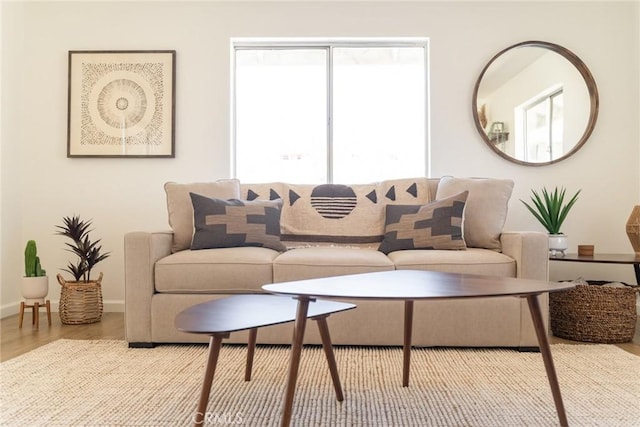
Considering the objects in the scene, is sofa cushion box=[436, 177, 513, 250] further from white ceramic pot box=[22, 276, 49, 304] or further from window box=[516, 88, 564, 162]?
white ceramic pot box=[22, 276, 49, 304]

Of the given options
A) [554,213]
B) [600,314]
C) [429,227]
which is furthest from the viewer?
[554,213]

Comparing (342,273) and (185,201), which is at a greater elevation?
(185,201)

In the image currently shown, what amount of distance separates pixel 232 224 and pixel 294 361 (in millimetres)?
1530

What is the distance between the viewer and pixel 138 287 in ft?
8.35

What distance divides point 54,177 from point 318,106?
200 cm

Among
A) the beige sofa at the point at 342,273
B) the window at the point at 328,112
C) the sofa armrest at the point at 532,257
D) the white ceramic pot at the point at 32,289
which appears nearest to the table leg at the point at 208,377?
the beige sofa at the point at 342,273

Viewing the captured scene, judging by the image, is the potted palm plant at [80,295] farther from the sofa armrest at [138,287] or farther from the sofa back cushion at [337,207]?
the sofa back cushion at [337,207]

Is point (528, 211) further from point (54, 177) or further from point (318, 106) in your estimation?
point (54, 177)

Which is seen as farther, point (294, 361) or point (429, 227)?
point (429, 227)

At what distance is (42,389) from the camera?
1.90 metres

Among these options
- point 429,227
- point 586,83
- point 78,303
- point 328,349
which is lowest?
point 78,303

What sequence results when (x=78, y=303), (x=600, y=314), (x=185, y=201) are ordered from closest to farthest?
(x=600, y=314) → (x=185, y=201) → (x=78, y=303)

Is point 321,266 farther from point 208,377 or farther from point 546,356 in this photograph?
point 546,356

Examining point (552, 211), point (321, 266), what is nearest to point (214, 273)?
point (321, 266)
